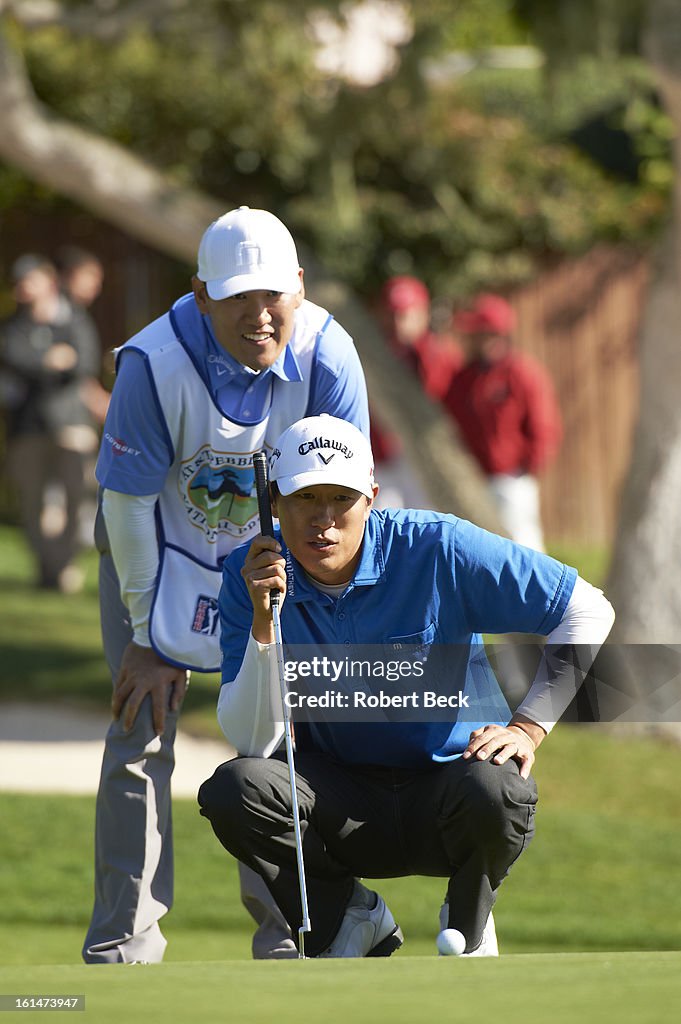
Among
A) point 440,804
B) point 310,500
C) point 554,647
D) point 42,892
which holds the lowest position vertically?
point 42,892

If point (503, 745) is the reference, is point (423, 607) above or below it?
above

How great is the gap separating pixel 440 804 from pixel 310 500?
2.37 ft

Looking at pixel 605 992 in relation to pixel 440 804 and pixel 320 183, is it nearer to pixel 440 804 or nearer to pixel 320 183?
pixel 440 804

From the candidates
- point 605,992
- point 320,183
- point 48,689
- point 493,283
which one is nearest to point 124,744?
point 605,992

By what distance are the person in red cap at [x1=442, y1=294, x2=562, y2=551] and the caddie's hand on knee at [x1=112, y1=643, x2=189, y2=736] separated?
5.63 metres

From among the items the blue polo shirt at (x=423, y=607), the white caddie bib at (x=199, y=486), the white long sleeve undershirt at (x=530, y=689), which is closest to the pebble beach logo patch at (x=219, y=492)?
the white caddie bib at (x=199, y=486)

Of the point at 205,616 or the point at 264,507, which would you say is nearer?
the point at 264,507

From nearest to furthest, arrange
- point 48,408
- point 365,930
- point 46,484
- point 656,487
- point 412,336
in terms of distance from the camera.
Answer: point 365,930
point 656,487
point 412,336
point 48,408
point 46,484

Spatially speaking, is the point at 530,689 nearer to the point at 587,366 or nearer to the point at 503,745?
the point at 503,745

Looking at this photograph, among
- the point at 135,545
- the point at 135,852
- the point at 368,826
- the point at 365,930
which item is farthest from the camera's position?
the point at 135,852

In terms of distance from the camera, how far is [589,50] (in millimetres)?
8922

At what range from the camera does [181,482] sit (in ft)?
13.7

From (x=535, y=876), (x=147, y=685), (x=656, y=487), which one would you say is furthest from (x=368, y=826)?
(x=656, y=487)

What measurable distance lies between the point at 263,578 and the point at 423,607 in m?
0.38
